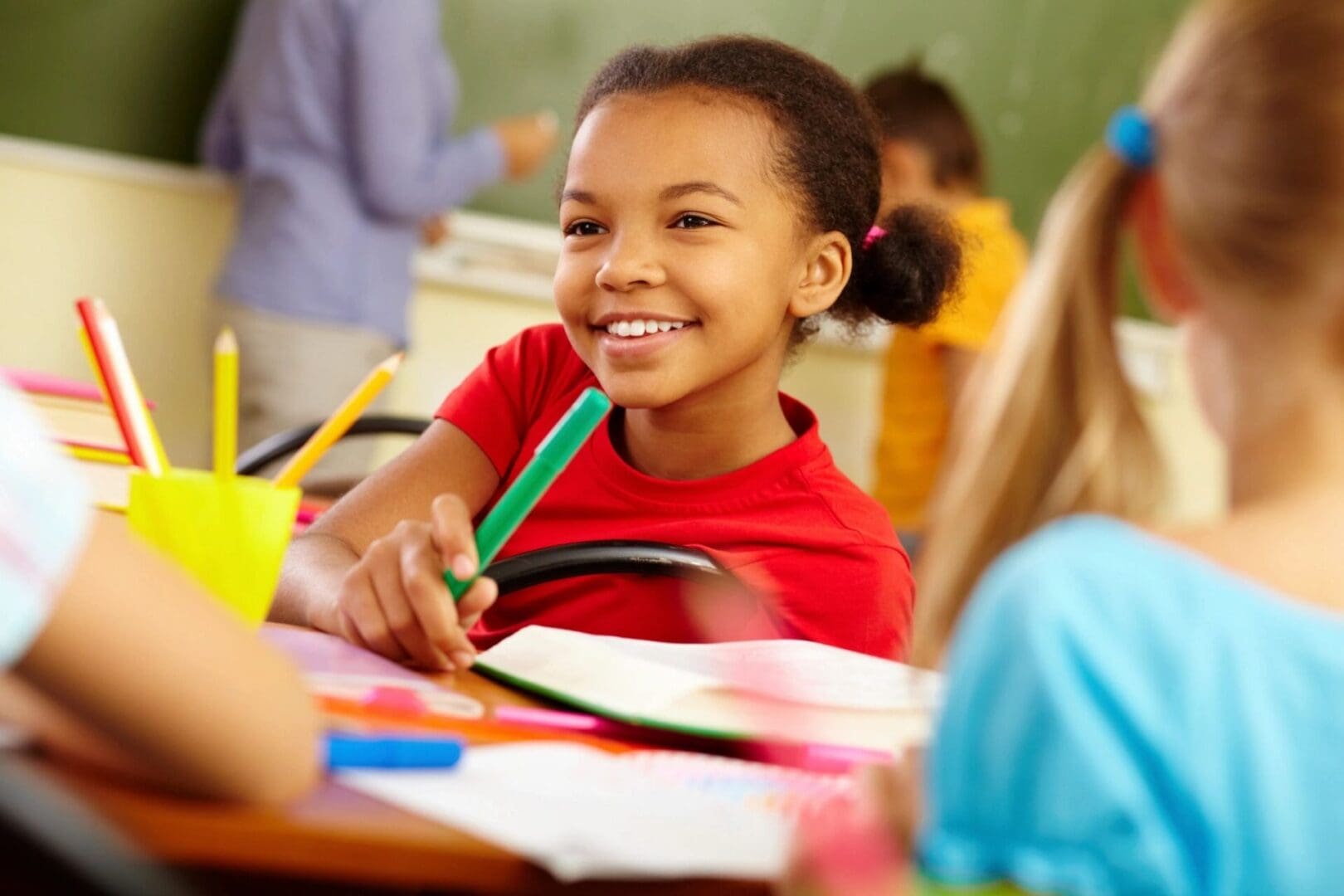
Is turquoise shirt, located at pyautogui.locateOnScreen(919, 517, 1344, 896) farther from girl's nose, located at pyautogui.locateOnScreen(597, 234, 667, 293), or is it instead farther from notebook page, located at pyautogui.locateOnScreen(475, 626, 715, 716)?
girl's nose, located at pyautogui.locateOnScreen(597, 234, 667, 293)

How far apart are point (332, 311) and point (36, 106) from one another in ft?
2.31

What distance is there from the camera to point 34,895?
0.57m

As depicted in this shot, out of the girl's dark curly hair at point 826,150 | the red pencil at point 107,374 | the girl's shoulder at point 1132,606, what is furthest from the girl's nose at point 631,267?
the girl's shoulder at point 1132,606

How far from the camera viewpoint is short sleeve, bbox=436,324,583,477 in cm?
136

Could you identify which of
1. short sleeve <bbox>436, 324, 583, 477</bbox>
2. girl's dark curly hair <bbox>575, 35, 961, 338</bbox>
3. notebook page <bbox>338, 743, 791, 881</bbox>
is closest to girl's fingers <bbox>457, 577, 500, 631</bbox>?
notebook page <bbox>338, 743, 791, 881</bbox>

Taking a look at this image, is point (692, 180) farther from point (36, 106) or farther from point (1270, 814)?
point (36, 106)

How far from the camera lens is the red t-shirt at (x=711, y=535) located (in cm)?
120

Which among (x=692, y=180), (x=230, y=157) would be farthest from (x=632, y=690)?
(x=230, y=157)

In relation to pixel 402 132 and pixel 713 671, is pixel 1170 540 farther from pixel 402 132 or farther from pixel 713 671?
pixel 402 132

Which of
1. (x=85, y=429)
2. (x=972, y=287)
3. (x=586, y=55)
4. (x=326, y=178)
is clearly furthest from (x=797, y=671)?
(x=586, y=55)

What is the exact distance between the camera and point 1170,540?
0.55 m

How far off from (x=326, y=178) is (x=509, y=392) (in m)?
1.67

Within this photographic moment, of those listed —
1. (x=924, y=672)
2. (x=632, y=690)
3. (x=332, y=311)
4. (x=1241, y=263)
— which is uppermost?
(x=1241, y=263)

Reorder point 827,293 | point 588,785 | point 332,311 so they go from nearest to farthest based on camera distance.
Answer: point 588,785 → point 827,293 → point 332,311
